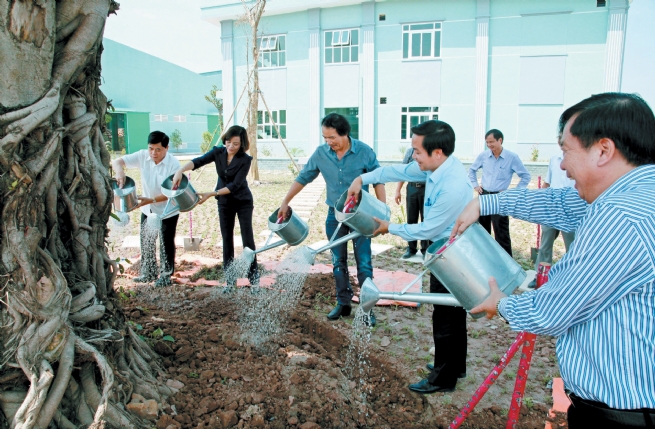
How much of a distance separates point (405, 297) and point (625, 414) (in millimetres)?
1011

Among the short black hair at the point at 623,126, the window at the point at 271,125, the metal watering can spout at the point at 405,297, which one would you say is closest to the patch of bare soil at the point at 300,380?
the metal watering can spout at the point at 405,297

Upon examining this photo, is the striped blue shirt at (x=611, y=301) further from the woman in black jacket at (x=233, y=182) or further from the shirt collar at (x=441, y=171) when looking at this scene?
the woman in black jacket at (x=233, y=182)

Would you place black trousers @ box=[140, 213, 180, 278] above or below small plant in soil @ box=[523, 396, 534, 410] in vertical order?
above

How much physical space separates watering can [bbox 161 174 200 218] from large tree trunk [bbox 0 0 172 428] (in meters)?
1.97

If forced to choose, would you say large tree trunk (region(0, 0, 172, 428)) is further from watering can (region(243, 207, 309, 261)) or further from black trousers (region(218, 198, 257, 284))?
black trousers (region(218, 198, 257, 284))

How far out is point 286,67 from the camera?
18.6m

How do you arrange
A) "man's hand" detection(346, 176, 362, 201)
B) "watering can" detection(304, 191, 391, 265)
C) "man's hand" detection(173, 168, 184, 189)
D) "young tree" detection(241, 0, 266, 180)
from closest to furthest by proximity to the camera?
"watering can" detection(304, 191, 391, 265)
"man's hand" detection(346, 176, 362, 201)
"man's hand" detection(173, 168, 184, 189)
"young tree" detection(241, 0, 266, 180)

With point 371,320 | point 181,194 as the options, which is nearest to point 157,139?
point 181,194

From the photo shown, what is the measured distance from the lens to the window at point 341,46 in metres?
17.8

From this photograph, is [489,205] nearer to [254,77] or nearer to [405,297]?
[405,297]

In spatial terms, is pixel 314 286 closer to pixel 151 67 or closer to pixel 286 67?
pixel 286 67

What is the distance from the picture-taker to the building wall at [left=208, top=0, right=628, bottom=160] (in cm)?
1581

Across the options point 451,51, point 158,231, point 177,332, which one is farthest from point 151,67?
point 177,332

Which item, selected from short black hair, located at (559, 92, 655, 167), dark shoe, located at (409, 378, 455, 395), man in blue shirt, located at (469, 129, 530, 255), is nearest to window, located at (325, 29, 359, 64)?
man in blue shirt, located at (469, 129, 530, 255)
